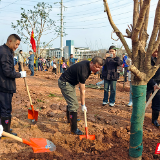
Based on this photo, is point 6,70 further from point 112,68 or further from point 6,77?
point 112,68

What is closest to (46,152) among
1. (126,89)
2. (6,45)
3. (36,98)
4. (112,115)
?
(6,45)

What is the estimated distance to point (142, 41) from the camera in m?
2.02

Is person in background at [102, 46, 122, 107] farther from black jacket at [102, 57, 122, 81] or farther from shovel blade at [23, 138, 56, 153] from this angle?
shovel blade at [23, 138, 56, 153]

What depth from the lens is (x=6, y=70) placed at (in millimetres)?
2838

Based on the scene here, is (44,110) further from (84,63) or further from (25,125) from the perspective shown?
(84,63)

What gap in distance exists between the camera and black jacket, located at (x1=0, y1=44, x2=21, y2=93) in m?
2.85

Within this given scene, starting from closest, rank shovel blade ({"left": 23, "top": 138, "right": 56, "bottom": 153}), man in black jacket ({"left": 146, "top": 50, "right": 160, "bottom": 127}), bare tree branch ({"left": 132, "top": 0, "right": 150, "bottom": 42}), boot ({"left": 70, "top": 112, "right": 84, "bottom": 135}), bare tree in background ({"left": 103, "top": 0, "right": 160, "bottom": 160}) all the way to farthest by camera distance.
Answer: bare tree branch ({"left": 132, "top": 0, "right": 150, "bottom": 42}) → bare tree in background ({"left": 103, "top": 0, "right": 160, "bottom": 160}) → shovel blade ({"left": 23, "top": 138, "right": 56, "bottom": 153}) → boot ({"left": 70, "top": 112, "right": 84, "bottom": 135}) → man in black jacket ({"left": 146, "top": 50, "right": 160, "bottom": 127})

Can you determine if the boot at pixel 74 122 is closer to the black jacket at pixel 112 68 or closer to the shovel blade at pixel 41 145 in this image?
the shovel blade at pixel 41 145

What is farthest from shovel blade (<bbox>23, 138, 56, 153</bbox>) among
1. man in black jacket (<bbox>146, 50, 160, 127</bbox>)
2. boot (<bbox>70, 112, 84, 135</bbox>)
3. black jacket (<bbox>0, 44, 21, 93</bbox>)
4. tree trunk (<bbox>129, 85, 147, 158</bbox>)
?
man in black jacket (<bbox>146, 50, 160, 127</bbox>)

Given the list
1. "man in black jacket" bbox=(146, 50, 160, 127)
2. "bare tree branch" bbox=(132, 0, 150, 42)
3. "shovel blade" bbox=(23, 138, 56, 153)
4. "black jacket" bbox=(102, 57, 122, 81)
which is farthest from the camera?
"black jacket" bbox=(102, 57, 122, 81)

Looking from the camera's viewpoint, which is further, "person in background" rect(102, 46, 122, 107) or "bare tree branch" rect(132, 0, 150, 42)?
"person in background" rect(102, 46, 122, 107)

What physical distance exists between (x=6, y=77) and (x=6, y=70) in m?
0.16

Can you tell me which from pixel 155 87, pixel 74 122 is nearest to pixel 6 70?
pixel 74 122

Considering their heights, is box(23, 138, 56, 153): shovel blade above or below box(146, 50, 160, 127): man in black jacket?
below
